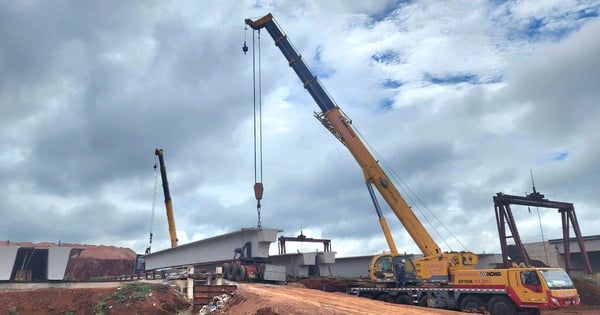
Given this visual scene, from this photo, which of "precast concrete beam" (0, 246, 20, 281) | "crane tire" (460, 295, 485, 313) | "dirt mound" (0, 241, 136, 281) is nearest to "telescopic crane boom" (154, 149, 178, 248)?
"dirt mound" (0, 241, 136, 281)

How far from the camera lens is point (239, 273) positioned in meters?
29.8

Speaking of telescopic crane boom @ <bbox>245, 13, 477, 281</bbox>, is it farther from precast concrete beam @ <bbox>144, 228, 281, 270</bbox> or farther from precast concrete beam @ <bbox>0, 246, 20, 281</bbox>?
precast concrete beam @ <bbox>0, 246, 20, 281</bbox>

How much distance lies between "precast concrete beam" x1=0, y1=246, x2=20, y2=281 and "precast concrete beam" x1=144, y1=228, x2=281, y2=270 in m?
14.3

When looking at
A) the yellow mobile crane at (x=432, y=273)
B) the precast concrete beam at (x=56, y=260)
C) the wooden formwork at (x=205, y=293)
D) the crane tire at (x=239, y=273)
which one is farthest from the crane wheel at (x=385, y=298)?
the precast concrete beam at (x=56, y=260)

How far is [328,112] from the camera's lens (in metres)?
28.0

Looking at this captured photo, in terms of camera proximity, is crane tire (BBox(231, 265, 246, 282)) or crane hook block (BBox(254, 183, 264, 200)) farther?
crane tire (BBox(231, 265, 246, 282))

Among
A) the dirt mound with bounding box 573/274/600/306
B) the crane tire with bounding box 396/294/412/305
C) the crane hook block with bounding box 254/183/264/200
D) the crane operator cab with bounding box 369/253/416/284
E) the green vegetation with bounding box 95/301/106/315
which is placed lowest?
the dirt mound with bounding box 573/274/600/306

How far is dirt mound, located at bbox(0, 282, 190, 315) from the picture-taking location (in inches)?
750

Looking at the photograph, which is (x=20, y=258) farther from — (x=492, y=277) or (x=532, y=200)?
(x=532, y=200)

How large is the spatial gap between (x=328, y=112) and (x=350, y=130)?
183cm

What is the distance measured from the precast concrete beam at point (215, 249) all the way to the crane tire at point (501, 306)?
54.6 ft

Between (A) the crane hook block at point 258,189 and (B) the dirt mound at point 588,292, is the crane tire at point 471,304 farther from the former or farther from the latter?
(A) the crane hook block at point 258,189

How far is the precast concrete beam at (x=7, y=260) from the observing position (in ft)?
92.6

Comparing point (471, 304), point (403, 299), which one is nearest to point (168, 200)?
point (403, 299)
